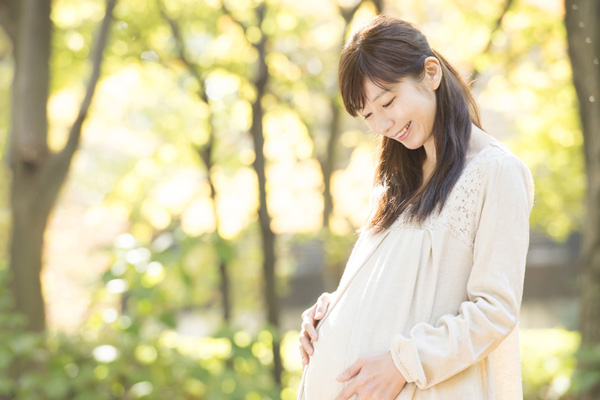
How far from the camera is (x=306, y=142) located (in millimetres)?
6906

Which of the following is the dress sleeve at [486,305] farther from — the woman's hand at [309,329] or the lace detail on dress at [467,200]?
the woman's hand at [309,329]

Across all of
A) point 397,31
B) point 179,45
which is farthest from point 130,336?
point 397,31

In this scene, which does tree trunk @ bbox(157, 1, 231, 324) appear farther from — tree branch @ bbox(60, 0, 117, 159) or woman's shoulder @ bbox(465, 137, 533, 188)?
woman's shoulder @ bbox(465, 137, 533, 188)

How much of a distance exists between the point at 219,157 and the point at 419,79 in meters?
5.60

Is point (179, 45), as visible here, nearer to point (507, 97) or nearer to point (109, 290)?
point (109, 290)

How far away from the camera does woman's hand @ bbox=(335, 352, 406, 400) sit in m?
1.46

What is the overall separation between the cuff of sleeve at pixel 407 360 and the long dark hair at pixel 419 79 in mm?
277

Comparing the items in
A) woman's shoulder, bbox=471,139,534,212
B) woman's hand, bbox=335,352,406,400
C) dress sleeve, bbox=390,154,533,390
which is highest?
woman's shoulder, bbox=471,139,534,212

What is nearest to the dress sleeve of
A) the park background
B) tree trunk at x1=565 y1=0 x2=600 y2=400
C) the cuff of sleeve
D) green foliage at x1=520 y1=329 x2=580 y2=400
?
the cuff of sleeve

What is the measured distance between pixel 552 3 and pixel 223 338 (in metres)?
3.32

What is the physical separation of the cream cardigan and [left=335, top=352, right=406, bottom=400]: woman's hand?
0.9 inches

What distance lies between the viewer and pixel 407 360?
1429mm

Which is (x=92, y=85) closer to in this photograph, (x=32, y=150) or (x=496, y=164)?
(x=32, y=150)

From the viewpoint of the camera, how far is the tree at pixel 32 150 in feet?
13.6
